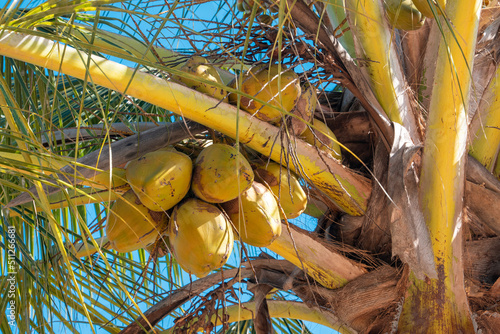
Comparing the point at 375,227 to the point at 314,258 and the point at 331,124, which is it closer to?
the point at 314,258

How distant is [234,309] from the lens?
1752mm

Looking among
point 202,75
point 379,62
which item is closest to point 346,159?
point 379,62

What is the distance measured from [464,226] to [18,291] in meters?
1.41

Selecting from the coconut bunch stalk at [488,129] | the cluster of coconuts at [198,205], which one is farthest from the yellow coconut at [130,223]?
the coconut bunch stalk at [488,129]

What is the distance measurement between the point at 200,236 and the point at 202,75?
405mm

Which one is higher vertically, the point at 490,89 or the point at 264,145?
the point at 264,145

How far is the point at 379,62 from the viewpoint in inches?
52.8

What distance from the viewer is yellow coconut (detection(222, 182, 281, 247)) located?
3.71 ft

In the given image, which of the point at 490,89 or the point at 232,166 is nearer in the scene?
the point at 232,166

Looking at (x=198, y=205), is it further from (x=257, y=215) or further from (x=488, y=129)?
(x=488, y=129)

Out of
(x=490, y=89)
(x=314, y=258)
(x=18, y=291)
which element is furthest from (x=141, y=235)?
(x=490, y=89)

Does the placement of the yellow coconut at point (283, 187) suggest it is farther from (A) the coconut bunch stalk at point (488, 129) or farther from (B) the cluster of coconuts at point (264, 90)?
(A) the coconut bunch stalk at point (488, 129)

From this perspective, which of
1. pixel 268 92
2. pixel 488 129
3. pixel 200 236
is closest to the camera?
pixel 200 236

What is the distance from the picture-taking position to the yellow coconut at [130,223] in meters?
1.16
